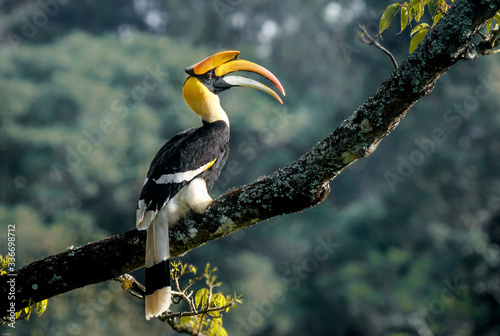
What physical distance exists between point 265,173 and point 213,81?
36.0ft

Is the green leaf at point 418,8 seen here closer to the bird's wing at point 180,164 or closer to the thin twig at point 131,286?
the bird's wing at point 180,164

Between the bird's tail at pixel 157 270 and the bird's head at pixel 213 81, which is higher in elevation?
the bird's head at pixel 213 81

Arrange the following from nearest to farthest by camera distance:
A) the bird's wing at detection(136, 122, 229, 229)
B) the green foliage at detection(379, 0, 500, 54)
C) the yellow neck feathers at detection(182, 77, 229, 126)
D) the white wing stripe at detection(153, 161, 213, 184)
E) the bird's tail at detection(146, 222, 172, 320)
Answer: the green foliage at detection(379, 0, 500, 54)
the bird's tail at detection(146, 222, 172, 320)
the bird's wing at detection(136, 122, 229, 229)
the white wing stripe at detection(153, 161, 213, 184)
the yellow neck feathers at detection(182, 77, 229, 126)

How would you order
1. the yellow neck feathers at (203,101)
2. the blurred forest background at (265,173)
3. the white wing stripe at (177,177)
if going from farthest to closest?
the blurred forest background at (265,173), the yellow neck feathers at (203,101), the white wing stripe at (177,177)

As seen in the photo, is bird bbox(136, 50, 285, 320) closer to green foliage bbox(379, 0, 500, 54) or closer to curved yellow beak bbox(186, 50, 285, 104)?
curved yellow beak bbox(186, 50, 285, 104)

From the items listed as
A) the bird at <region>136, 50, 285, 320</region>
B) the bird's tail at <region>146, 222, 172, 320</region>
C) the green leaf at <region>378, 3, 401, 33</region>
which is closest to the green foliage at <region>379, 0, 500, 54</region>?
the green leaf at <region>378, 3, 401, 33</region>

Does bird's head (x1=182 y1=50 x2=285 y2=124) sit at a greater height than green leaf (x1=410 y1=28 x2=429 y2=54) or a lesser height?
greater

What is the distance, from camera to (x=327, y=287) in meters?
14.1

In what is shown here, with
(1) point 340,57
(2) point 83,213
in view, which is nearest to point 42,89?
(2) point 83,213

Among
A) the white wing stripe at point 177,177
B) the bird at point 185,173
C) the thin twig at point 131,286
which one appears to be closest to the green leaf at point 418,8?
the bird at point 185,173

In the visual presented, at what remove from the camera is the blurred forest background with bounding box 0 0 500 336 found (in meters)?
12.1

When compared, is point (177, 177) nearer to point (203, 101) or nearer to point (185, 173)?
point (185, 173)

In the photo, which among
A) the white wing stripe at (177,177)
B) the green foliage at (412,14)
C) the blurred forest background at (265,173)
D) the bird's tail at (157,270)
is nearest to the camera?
the green foliage at (412,14)

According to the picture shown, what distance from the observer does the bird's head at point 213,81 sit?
3.05m
